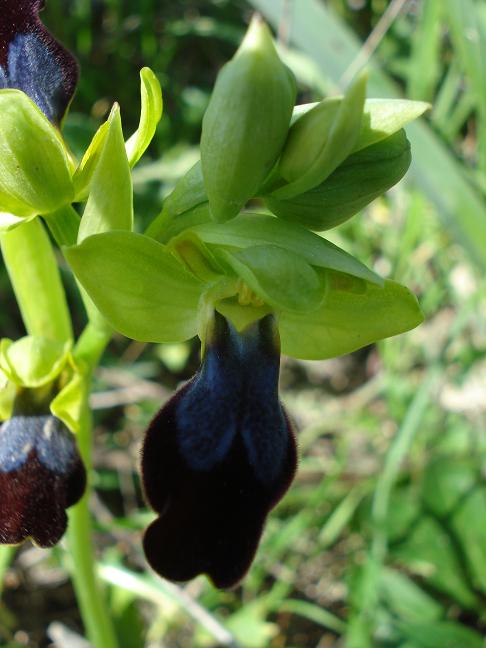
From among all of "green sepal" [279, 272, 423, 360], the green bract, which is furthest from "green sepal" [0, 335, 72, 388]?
"green sepal" [279, 272, 423, 360]

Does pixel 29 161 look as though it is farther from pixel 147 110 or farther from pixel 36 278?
pixel 36 278

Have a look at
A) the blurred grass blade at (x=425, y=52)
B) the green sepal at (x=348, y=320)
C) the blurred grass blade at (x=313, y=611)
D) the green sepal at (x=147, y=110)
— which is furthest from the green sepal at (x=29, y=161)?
the blurred grass blade at (x=313, y=611)

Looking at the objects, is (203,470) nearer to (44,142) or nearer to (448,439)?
(44,142)

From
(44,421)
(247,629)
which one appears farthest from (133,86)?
(44,421)

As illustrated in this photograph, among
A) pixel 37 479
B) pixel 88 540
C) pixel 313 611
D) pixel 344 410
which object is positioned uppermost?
pixel 37 479

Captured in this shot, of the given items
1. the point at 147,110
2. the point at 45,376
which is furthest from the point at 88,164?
the point at 45,376

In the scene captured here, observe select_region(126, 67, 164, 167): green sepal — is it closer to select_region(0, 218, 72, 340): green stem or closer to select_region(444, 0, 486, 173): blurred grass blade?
select_region(0, 218, 72, 340): green stem

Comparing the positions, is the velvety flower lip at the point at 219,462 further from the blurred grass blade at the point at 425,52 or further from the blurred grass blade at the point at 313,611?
the blurred grass blade at the point at 425,52
